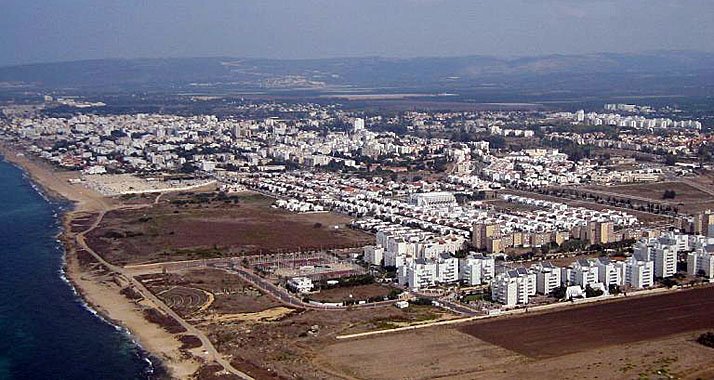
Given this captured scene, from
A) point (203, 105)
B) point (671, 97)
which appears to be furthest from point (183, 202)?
point (671, 97)

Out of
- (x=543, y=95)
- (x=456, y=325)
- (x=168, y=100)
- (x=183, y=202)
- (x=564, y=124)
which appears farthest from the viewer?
(x=543, y=95)

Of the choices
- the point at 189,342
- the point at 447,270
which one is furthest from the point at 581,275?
the point at 189,342

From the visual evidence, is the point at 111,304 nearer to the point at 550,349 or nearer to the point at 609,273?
the point at 550,349

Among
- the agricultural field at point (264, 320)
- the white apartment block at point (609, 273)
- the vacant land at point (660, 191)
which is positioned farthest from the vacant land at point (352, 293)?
the vacant land at point (660, 191)

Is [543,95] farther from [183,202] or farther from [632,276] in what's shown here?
[632,276]

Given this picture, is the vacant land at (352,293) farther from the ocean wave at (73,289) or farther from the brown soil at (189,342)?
the ocean wave at (73,289)

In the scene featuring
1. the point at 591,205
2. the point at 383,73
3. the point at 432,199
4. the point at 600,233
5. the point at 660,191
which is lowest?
the point at 383,73

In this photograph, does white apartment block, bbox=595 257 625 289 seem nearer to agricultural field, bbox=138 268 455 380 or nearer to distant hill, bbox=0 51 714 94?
agricultural field, bbox=138 268 455 380
